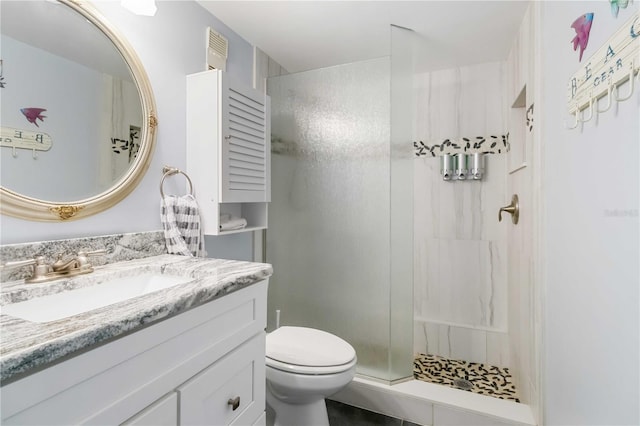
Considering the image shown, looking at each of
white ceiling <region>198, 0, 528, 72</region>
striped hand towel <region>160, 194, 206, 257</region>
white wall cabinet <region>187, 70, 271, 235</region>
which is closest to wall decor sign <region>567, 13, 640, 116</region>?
white ceiling <region>198, 0, 528, 72</region>

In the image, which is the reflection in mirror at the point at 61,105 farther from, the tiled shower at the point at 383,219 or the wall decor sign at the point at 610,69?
the wall decor sign at the point at 610,69

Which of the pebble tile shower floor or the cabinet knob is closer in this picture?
the cabinet knob

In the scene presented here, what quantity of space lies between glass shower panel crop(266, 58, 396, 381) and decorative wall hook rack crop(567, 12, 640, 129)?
2.78ft

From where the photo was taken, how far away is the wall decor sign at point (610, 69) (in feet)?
2.38

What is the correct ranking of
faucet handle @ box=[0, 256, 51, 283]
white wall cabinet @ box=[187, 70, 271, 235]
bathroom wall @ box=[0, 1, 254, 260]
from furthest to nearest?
white wall cabinet @ box=[187, 70, 271, 235], bathroom wall @ box=[0, 1, 254, 260], faucet handle @ box=[0, 256, 51, 283]

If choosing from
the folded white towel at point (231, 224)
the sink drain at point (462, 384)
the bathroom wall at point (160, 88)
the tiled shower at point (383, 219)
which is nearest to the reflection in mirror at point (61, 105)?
the bathroom wall at point (160, 88)

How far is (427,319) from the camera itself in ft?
8.22

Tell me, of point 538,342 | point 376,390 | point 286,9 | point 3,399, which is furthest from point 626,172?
point 286,9

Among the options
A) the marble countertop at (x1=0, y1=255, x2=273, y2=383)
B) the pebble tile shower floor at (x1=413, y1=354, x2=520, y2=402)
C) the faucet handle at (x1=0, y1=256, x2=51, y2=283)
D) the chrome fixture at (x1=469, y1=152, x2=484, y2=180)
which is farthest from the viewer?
the chrome fixture at (x1=469, y1=152, x2=484, y2=180)

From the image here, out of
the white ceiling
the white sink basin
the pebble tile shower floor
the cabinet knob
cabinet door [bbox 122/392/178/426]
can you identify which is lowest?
the pebble tile shower floor

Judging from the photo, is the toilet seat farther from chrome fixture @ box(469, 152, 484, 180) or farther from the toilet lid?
chrome fixture @ box(469, 152, 484, 180)

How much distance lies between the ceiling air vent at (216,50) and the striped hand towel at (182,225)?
30.1 inches

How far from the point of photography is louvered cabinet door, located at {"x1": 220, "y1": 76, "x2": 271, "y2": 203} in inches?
61.0

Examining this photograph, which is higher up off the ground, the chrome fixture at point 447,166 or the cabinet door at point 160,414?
the chrome fixture at point 447,166
